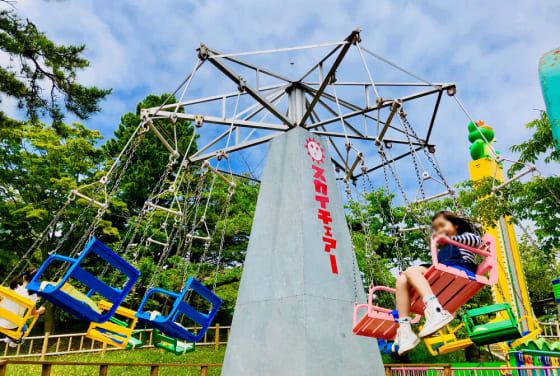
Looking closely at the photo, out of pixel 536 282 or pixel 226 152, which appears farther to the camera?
pixel 536 282

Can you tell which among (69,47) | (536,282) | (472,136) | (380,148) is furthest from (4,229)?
(536,282)

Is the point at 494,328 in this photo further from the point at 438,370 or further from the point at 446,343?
the point at 438,370

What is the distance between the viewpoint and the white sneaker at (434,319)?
3.39 metres

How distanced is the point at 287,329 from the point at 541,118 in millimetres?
6915

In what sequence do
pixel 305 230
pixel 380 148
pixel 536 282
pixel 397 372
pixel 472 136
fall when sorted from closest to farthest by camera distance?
1. pixel 380 148
2. pixel 305 230
3. pixel 397 372
4. pixel 472 136
5. pixel 536 282

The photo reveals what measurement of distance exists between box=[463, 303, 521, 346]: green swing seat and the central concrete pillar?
1.87 m

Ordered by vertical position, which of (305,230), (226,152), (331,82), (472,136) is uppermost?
(472,136)

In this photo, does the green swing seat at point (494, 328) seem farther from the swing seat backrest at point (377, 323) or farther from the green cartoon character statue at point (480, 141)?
the green cartoon character statue at point (480, 141)

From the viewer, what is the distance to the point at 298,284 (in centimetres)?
712

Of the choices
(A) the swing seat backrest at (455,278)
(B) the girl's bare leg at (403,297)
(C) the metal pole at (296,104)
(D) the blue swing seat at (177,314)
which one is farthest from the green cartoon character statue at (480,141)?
(B) the girl's bare leg at (403,297)

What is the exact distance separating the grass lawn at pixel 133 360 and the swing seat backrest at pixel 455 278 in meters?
10.1

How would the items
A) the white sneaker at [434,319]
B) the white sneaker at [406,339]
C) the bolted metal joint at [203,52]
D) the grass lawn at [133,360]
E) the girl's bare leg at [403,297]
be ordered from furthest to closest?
the grass lawn at [133,360], the bolted metal joint at [203,52], the girl's bare leg at [403,297], the white sneaker at [406,339], the white sneaker at [434,319]

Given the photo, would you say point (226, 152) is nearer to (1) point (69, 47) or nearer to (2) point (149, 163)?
(1) point (69, 47)

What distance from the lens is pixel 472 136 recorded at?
59.3 feet
